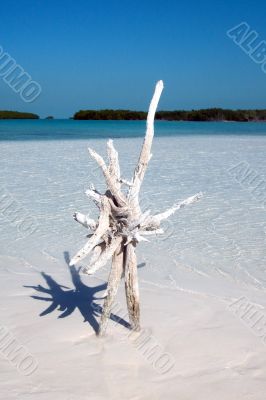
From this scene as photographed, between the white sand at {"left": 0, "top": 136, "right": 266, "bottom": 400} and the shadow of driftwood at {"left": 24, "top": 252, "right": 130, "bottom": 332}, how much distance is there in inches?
0.7

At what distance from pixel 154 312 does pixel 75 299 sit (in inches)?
31.4

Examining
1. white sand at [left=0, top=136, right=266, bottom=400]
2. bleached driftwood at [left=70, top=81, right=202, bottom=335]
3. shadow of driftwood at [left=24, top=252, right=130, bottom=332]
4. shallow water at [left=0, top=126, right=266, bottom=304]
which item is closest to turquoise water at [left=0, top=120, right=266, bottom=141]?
shallow water at [left=0, top=126, right=266, bottom=304]

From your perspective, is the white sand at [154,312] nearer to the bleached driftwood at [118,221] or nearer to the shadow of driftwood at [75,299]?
the shadow of driftwood at [75,299]

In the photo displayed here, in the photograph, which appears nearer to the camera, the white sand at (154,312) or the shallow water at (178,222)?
the white sand at (154,312)

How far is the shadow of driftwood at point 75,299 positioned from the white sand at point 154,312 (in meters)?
0.02

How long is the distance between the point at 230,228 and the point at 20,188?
544 centimetres

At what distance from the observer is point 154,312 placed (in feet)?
14.1

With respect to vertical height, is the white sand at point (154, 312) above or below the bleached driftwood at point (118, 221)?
below

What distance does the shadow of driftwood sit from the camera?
13.7 feet

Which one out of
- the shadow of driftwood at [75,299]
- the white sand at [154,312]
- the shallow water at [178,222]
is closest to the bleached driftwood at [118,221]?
the white sand at [154,312]

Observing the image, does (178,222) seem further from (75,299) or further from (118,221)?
(118,221)

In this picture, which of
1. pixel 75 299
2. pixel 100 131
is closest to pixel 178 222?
pixel 75 299

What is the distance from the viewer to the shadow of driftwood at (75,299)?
13.7 ft

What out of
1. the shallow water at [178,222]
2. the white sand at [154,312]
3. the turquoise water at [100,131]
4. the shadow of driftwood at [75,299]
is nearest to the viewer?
the white sand at [154,312]
